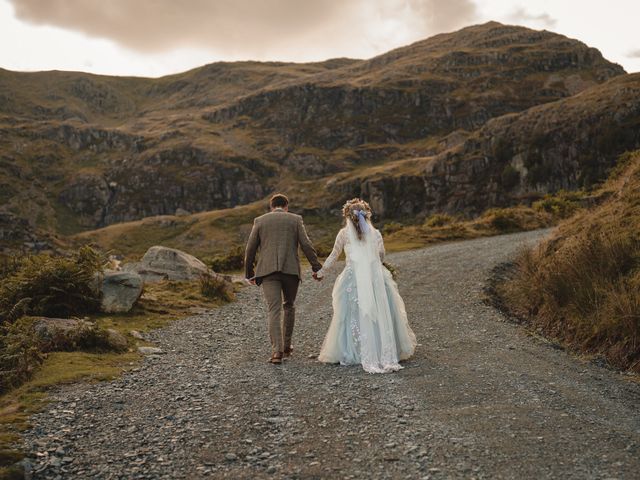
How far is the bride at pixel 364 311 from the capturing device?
34.8ft

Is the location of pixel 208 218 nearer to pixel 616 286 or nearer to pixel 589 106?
pixel 589 106

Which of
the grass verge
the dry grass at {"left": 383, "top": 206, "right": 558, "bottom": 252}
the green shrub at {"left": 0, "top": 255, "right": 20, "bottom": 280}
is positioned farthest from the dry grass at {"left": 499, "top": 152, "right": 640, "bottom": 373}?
the dry grass at {"left": 383, "top": 206, "right": 558, "bottom": 252}

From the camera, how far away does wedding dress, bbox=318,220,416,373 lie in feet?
34.7

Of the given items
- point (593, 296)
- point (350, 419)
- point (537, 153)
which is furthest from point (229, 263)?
point (537, 153)

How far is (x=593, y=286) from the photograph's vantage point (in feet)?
38.0

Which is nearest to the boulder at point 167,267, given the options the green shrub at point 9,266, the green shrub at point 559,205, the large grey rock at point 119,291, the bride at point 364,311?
the green shrub at point 9,266

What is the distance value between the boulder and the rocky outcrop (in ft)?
359

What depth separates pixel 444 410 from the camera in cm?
757

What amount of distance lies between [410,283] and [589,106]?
131 m

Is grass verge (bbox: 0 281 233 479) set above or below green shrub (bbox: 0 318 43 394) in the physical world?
below

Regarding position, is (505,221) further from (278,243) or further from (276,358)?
(276,358)

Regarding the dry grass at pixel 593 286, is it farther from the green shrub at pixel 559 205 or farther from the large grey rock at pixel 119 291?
the green shrub at pixel 559 205

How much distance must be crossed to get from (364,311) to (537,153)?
13254 centimetres

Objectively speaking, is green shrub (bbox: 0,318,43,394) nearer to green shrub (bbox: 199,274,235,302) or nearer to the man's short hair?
the man's short hair
